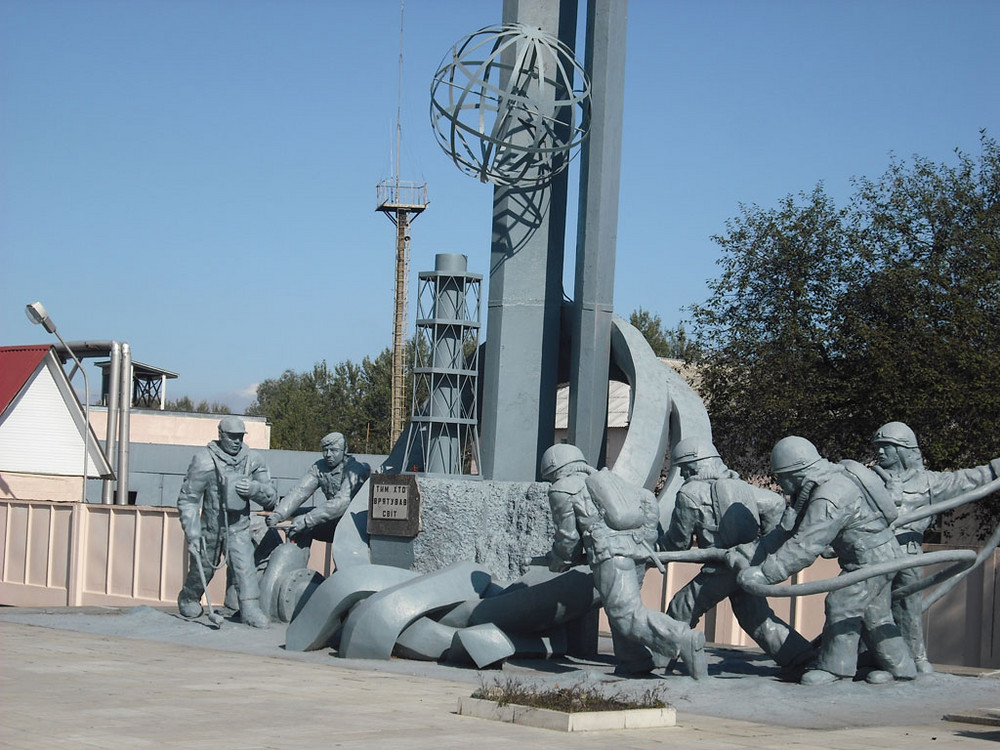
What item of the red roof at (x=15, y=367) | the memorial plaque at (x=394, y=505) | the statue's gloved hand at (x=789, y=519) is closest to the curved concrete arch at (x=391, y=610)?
the memorial plaque at (x=394, y=505)

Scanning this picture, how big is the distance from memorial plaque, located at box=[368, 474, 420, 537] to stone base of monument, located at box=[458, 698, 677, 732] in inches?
213

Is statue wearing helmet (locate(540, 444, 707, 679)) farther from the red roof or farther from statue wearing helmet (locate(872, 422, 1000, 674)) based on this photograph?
the red roof

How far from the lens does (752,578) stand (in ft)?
34.3

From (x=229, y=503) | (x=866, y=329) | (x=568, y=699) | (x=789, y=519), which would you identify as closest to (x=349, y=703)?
(x=568, y=699)

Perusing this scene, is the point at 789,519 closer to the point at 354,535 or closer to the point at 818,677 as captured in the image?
the point at 818,677

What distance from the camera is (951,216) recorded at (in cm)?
2438

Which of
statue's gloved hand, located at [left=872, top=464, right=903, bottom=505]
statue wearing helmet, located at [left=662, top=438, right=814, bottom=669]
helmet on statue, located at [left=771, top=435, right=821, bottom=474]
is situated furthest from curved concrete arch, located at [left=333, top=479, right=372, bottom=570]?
statue's gloved hand, located at [left=872, top=464, right=903, bottom=505]

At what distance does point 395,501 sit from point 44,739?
23.1 feet

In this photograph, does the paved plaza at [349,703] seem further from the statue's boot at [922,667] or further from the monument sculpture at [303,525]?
the monument sculpture at [303,525]

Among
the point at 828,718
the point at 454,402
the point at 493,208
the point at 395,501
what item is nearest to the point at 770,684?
the point at 828,718

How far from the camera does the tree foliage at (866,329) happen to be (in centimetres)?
2216

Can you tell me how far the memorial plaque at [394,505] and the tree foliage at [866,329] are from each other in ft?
34.4

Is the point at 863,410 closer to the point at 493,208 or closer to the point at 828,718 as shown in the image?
the point at 493,208

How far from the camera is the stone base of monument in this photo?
8.25 m
